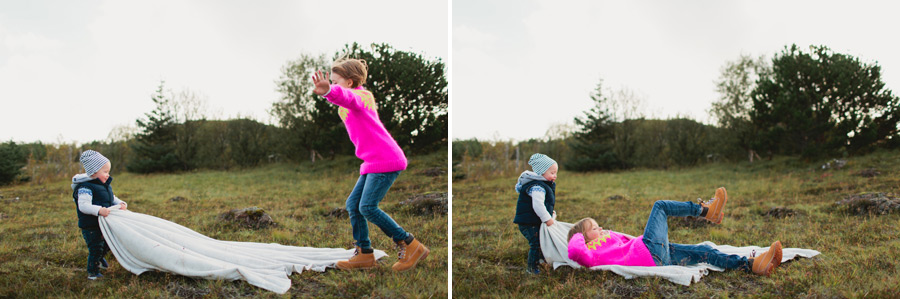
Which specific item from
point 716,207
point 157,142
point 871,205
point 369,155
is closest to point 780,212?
point 871,205

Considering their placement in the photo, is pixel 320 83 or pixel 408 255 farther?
pixel 408 255

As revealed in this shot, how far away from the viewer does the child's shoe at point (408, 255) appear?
3.47 m

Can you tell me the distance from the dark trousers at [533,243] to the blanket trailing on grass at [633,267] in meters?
0.05

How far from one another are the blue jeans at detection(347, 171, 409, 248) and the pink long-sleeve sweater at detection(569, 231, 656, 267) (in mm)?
1219

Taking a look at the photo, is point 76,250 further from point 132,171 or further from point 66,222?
point 132,171

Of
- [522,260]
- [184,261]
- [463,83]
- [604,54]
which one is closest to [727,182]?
[604,54]

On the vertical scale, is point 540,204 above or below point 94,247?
above

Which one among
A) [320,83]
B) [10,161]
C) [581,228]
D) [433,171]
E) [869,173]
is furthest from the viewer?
[869,173]

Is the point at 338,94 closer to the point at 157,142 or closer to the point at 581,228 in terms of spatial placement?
the point at 581,228

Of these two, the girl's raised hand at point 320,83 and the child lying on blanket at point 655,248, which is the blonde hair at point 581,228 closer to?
the child lying on blanket at point 655,248

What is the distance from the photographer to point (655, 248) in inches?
143

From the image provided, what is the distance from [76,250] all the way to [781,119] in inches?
586

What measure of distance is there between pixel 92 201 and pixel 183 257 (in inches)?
29.1

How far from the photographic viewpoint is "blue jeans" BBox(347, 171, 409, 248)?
10.9 feet
